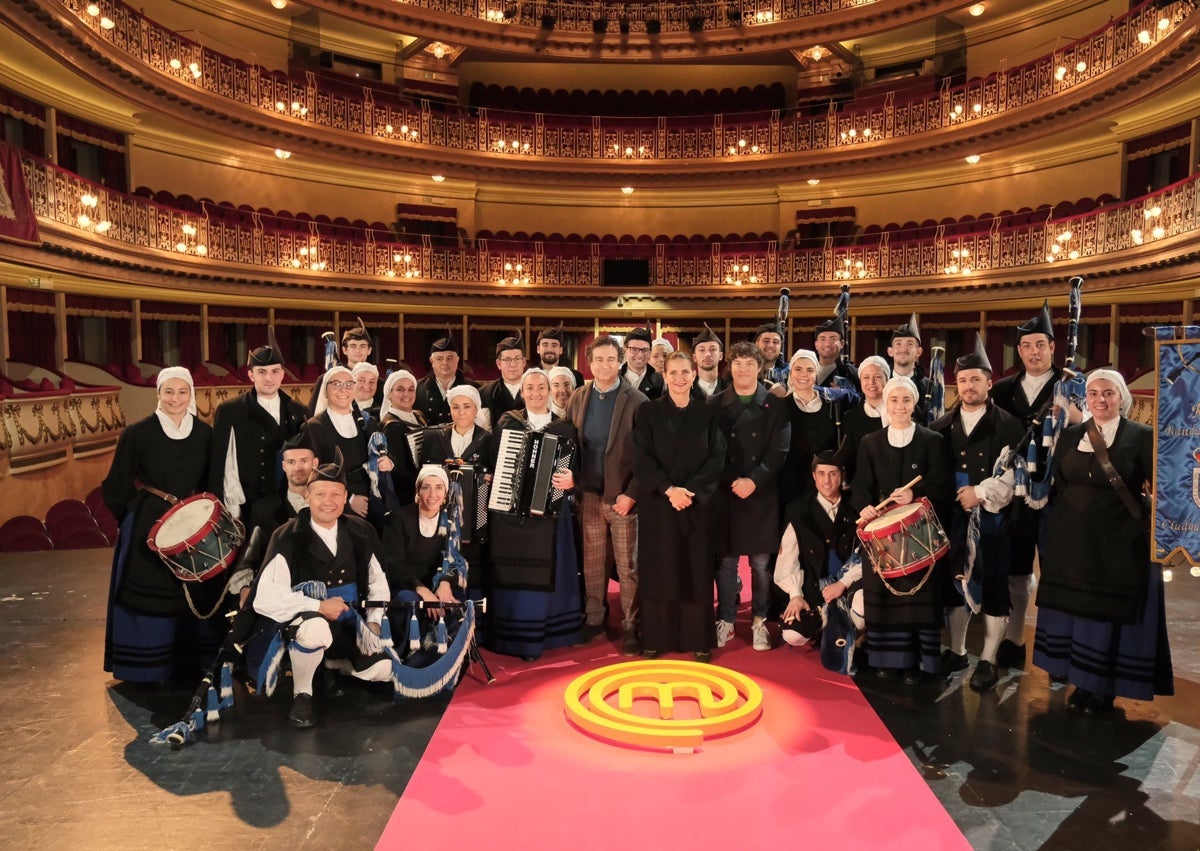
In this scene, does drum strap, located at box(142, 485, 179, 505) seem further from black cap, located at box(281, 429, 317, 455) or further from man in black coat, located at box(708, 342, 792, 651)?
man in black coat, located at box(708, 342, 792, 651)

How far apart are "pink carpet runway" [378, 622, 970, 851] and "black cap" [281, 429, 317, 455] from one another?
1.53 meters

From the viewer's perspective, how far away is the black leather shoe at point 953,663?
4.78 meters

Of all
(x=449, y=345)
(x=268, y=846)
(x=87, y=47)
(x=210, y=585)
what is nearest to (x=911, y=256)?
(x=449, y=345)

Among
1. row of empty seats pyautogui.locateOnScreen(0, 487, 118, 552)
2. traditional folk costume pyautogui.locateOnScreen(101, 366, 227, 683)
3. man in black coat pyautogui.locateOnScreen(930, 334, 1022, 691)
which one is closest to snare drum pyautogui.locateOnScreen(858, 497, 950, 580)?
man in black coat pyautogui.locateOnScreen(930, 334, 1022, 691)

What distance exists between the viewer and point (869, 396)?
5090mm

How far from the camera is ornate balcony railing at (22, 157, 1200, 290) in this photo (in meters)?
11.9

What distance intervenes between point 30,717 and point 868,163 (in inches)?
672

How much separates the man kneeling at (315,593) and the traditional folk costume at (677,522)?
1.53 metres

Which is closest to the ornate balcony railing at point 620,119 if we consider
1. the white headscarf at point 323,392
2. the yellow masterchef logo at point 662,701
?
the white headscarf at point 323,392

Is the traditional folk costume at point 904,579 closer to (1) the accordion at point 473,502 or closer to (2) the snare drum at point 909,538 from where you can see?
(2) the snare drum at point 909,538

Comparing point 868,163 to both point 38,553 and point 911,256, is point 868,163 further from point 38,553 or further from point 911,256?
point 38,553

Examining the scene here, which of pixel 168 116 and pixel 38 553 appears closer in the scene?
pixel 38 553

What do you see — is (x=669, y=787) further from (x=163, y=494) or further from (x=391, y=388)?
(x=391, y=388)

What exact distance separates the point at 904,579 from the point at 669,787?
1.78 meters
